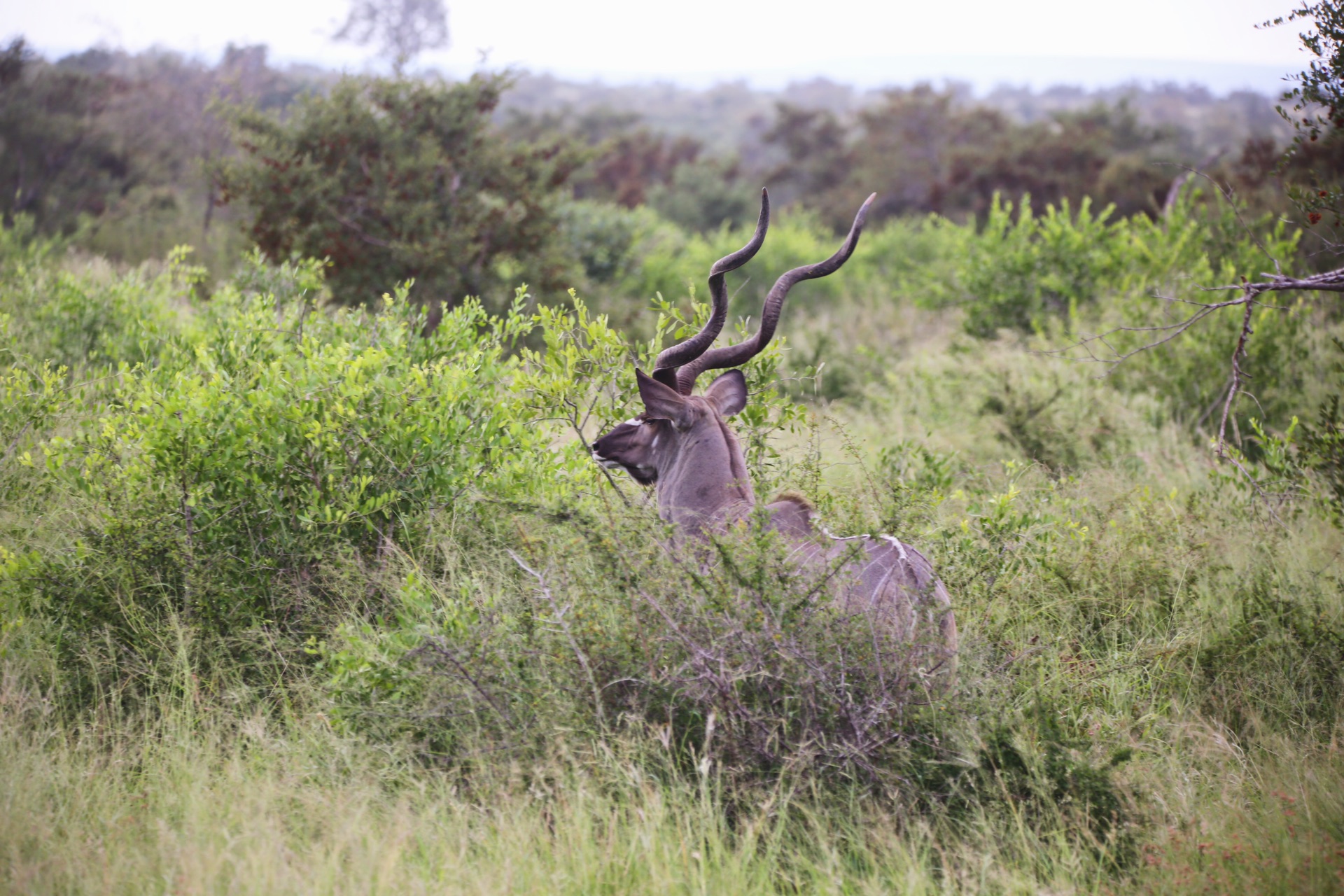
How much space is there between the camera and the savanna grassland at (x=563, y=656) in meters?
2.99

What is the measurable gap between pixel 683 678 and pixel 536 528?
1227 millimetres

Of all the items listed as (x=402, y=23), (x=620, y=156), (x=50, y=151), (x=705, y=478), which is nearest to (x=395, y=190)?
(x=705, y=478)

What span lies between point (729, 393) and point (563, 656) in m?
1.85

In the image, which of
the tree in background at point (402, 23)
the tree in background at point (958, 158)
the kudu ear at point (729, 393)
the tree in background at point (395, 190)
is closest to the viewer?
the kudu ear at point (729, 393)

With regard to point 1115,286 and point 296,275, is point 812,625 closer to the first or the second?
point 296,275

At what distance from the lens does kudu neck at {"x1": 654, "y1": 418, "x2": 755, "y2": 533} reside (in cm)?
441

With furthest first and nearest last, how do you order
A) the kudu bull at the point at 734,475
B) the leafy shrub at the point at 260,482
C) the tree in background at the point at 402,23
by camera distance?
the tree in background at the point at 402,23 < the leafy shrub at the point at 260,482 < the kudu bull at the point at 734,475

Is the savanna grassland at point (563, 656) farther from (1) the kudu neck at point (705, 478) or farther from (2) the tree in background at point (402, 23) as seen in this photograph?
(2) the tree in background at point (402, 23)

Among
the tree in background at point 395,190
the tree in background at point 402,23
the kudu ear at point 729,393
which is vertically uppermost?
the tree in background at point 402,23

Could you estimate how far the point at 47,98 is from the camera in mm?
19250

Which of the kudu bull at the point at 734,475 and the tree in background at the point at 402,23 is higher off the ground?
the tree in background at the point at 402,23

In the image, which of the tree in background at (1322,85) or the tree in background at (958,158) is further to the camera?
the tree in background at (958,158)

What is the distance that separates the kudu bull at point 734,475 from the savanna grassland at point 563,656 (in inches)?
8.3

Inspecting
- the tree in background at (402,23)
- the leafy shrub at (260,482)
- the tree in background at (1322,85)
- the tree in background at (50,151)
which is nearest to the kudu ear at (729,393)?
the leafy shrub at (260,482)
